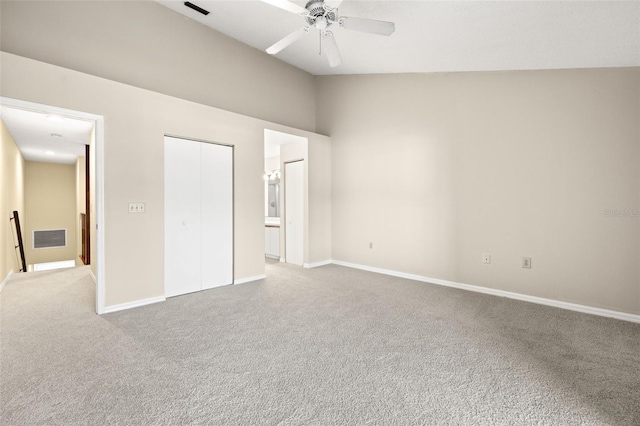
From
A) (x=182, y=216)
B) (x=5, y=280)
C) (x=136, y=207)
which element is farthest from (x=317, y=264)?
(x=5, y=280)

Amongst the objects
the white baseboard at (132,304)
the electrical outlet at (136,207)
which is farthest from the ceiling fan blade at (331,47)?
the white baseboard at (132,304)

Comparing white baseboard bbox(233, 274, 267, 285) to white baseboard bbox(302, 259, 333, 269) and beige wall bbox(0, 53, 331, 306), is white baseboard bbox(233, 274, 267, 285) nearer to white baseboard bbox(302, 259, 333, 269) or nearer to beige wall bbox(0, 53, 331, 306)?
white baseboard bbox(302, 259, 333, 269)

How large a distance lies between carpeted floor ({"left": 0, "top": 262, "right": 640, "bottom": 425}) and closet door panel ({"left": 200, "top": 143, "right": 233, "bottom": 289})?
0.57 metres

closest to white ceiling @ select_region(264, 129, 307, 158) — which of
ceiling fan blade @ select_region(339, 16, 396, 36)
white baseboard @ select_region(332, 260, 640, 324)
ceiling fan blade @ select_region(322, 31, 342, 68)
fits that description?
ceiling fan blade @ select_region(322, 31, 342, 68)

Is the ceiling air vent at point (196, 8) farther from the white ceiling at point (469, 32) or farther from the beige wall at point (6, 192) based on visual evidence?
the beige wall at point (6, 192)

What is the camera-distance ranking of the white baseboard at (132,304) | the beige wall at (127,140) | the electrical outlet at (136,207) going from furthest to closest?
the electrical outlet at (136,207) < the white baseboard at (132,304) < the beige wall at (127,140)

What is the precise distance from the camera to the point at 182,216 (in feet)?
12.1

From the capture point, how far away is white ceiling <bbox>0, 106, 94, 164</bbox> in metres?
3.72

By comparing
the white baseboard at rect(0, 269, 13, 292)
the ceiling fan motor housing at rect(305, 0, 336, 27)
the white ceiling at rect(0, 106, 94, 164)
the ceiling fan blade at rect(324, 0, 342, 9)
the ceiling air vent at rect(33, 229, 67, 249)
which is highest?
the ceiling fan motor housing at rect(305, 0, 336, 27)

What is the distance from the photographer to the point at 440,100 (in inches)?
159

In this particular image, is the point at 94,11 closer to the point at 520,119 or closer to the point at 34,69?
the point at 34,69

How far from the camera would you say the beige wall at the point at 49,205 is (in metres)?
A: 7.57

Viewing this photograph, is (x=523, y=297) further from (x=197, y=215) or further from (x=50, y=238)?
(x=50, y=238)

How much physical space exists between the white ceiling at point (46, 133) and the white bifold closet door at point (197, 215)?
38.5 inches
